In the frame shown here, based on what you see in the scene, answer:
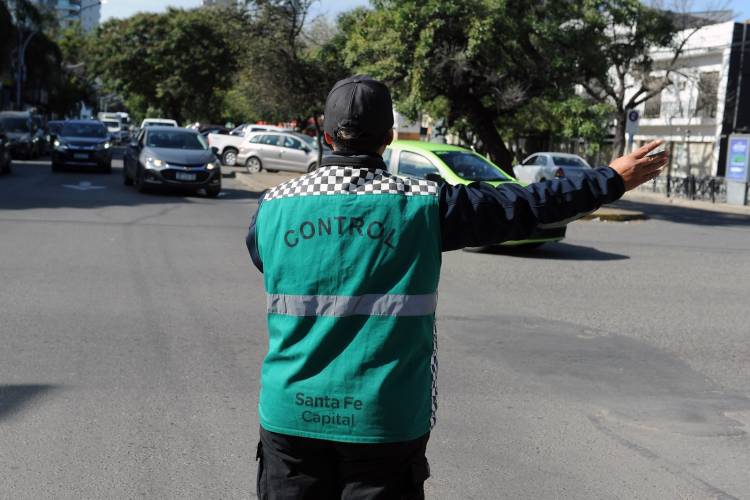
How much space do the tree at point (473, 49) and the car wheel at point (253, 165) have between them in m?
10.4

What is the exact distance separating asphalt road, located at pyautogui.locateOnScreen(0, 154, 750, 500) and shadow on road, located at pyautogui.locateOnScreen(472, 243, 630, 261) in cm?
66

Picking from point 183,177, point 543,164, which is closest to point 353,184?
point 183,177

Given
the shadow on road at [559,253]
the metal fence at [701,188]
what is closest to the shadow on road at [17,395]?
the shadow on road at [559,253]

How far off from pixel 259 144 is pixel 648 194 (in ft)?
51.6

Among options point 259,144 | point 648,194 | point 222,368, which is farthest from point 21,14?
point 222,368

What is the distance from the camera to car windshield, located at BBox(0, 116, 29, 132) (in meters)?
33.7

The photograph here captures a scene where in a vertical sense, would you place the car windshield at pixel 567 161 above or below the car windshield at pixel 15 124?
below

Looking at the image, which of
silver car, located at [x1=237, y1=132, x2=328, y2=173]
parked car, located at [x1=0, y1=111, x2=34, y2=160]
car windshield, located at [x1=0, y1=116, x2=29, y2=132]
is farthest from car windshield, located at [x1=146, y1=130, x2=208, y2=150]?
car windshield, located at [x1=0, y1=116, x2=29, y2=132]

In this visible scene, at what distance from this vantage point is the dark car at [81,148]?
1077 inches

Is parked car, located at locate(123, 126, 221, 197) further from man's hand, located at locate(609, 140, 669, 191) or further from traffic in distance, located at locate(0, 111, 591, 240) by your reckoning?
man's hand, located at locate(609, 140, 669, 191)

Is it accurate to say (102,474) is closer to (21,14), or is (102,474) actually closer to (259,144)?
(259,144)

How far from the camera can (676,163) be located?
46.8 meters

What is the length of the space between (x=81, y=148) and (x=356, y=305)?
26852 mm

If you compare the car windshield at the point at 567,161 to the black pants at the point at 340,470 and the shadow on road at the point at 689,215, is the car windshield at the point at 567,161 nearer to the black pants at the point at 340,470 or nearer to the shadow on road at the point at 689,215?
the shadow on road at the point at 689,215
